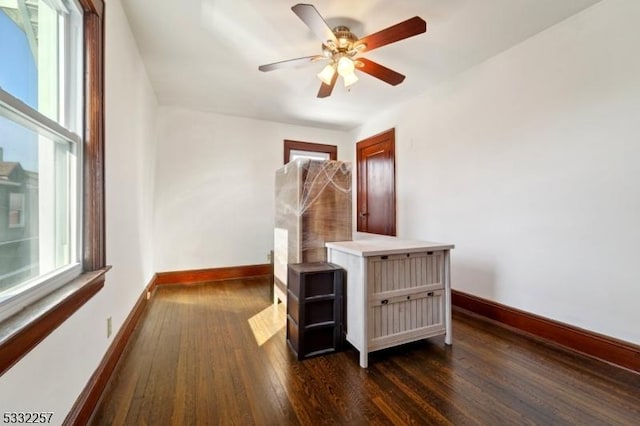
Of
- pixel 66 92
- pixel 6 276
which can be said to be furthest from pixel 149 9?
pixel 6 276

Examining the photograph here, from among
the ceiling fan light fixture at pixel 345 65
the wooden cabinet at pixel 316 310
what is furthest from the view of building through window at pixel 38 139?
the ceiling fan light fixture at pixel 345 65

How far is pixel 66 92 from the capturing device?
1448 mm

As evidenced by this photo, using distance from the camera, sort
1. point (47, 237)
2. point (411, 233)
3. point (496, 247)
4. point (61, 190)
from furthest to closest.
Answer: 1. point (411, 233)
2. point (496, 247)
3. point (61, 190)
4. point (47, 237)

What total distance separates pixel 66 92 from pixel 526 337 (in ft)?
11.7

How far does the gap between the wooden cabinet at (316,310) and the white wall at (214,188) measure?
2.44 m

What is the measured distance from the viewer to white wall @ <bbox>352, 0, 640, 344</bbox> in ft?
6.25

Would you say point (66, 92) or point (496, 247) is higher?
point (66, 92)

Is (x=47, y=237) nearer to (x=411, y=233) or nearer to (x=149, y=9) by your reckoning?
(x=149, y=9)

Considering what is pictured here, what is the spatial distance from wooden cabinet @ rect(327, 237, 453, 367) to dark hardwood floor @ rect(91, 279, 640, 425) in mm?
167

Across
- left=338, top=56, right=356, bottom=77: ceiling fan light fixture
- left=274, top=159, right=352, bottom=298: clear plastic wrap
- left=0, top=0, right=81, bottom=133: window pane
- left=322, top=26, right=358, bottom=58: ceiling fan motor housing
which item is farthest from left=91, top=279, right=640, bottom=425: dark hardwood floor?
left=322, top=26, right=358, bottom=58: ceiling fan motor housing

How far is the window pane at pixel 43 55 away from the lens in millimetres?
1006

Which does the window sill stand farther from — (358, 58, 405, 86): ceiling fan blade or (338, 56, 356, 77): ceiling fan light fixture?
(358, 58, 405, 86): ceiling fan blade

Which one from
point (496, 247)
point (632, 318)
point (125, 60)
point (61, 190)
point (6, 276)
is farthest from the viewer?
point (496, 247)

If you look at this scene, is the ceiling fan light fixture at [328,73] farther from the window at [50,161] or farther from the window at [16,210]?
the window at [16,210]
